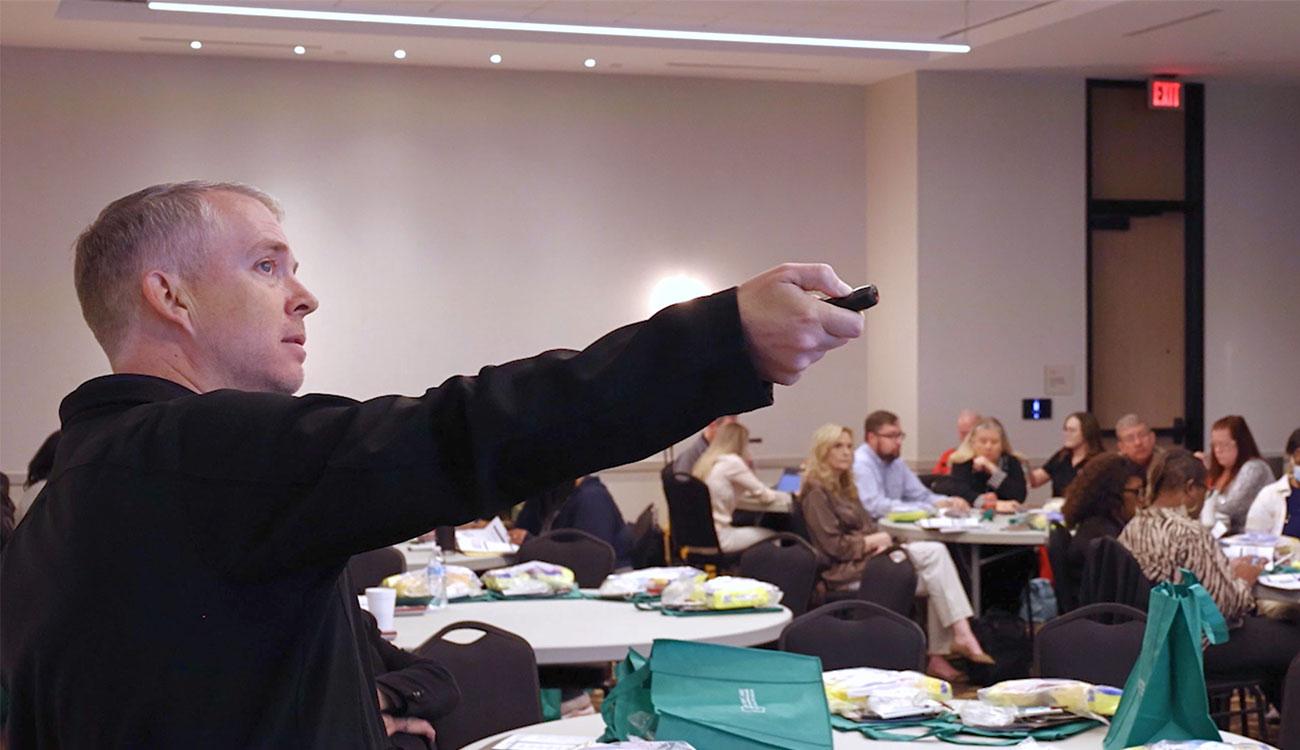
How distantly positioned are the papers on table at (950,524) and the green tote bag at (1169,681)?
5.00 metres

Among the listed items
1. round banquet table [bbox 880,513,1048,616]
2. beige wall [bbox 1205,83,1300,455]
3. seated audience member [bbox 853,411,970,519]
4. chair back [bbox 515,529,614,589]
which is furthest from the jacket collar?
beige wall [bbox 1205,83,1300,455]

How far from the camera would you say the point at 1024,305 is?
12031mm

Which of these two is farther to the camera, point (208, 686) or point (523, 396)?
point (208, 686)

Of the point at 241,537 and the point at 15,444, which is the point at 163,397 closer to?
the point at 241,537

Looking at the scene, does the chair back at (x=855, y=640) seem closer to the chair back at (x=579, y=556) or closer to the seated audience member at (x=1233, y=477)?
the chair back at (x=579, y=556)

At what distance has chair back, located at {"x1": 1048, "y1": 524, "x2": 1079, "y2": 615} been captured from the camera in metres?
6.92

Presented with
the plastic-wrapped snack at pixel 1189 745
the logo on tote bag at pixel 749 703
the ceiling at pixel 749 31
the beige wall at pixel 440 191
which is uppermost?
the ceiling at pixel 749 31

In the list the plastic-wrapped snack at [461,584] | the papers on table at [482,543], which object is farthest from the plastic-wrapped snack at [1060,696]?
the papers on table at [482,543]

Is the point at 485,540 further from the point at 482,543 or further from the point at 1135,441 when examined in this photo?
the point at 1135,441

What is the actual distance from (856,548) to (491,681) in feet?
13.1

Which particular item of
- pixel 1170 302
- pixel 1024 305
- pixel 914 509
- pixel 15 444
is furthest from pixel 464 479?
pixel 1170 302

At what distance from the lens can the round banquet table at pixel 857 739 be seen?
130 inches

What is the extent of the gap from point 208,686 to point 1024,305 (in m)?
11.4

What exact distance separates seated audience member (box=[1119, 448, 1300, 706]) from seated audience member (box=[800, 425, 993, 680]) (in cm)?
196
